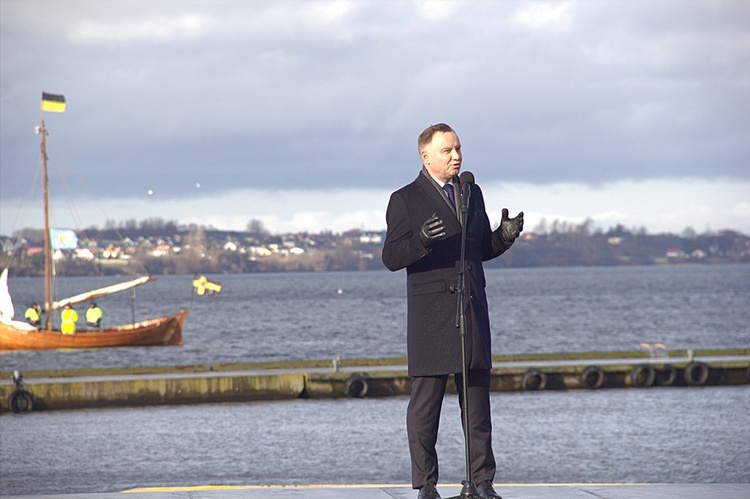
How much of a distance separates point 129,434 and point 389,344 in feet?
118

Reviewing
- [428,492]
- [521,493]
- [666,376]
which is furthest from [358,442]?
[428,492]

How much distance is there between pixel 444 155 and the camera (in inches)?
225

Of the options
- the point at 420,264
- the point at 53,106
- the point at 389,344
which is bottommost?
the point at 389,344


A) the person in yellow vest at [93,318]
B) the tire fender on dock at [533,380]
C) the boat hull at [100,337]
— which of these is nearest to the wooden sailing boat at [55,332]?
the boat hull at [100,337]

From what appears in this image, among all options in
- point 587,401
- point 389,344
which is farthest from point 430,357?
point 389,344

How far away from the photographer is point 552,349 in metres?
50.3

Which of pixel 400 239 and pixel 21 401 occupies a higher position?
pixel 400 239

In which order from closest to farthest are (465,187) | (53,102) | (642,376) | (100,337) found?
(465,187), (642,376), (100,337), (53,102)

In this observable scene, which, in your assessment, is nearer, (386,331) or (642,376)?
(642,376)

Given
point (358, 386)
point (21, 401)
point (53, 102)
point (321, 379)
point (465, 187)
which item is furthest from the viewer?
point (53, 102)

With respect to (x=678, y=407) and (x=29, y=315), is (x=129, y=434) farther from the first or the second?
(x=29, y=315)

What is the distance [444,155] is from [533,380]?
2083cm

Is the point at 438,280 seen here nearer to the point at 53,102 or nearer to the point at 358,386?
the point at 358,386

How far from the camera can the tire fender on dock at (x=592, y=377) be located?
26.0 m
